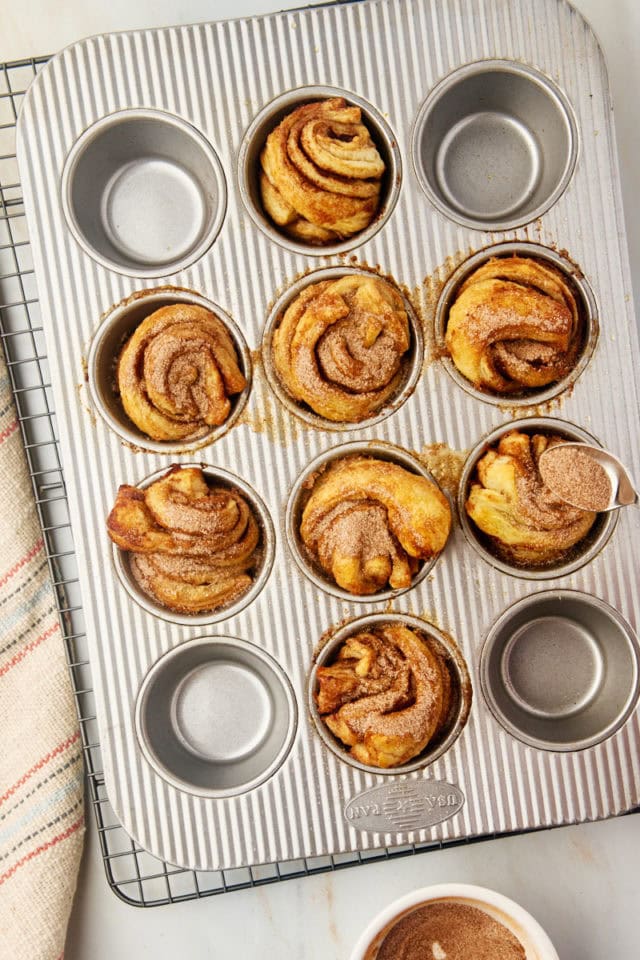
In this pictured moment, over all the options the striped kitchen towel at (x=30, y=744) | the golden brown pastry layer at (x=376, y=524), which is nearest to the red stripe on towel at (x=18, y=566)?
the striped kitchen towel at (x=30, y=744)

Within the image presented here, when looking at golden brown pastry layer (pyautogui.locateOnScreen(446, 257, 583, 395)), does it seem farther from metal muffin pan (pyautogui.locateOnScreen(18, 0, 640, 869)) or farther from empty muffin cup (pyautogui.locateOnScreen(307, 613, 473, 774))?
empty muffin cup (pyautogui.locateOnScreen(307, 613, 473, 774))

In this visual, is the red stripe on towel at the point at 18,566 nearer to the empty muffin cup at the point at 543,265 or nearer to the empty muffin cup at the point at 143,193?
the empty muffin cup at the point at 143,193

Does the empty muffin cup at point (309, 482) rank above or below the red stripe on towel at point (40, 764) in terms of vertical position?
above

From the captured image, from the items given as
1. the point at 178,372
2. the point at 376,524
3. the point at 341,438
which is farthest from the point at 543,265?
the point at 178,372

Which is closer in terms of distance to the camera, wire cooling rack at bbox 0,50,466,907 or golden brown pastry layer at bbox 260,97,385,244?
golden brown pastry layer at bbox 260,97,385,244

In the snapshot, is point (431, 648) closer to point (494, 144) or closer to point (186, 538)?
point (186, 538)

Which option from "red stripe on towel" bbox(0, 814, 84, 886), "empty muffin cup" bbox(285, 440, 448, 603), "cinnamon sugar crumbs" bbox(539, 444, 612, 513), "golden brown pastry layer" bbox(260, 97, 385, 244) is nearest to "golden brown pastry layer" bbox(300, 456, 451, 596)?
"empty muffin cup" bbox(285, 440, 448, 603)

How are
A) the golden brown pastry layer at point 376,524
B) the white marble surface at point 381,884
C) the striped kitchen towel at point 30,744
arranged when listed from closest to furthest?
the golden brown pastry layer at point 376,524 → the striped kitchen towel at point 30,744 → the white marble surface at point 381,884
